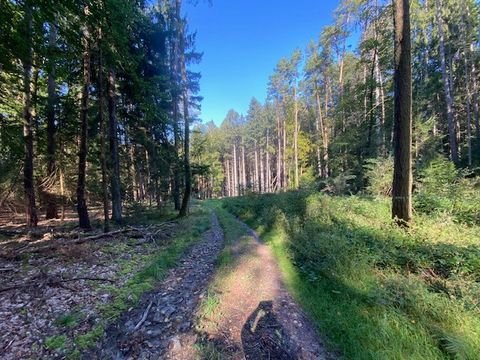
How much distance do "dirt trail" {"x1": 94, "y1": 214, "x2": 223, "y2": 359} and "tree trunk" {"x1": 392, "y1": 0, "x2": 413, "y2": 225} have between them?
5886 millimetres

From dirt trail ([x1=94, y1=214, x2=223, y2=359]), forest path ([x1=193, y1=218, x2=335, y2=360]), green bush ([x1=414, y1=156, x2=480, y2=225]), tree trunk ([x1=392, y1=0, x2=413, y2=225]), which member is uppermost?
tree trunk ([x1=392, y1=0, x2=413, y2=225])

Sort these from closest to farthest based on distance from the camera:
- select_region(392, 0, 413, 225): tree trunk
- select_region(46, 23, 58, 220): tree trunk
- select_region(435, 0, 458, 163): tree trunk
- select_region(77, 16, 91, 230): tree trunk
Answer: select_region(392, 0, 413, 225): tree trunk < select_region(77, 16, 91, 230): tree trunk < select_region(46, 23, 58, 220): tree trunk < select_region(435, 0, 458, 163): tree trunk

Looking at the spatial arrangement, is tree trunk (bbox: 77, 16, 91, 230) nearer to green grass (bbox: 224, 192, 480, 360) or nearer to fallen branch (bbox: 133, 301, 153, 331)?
fallen branch (bbox: 133, 301, 153, 331)

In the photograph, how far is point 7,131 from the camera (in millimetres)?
9344

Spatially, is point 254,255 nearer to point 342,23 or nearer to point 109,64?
point 109,64

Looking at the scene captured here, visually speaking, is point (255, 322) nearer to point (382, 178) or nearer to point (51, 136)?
point (382, 178)

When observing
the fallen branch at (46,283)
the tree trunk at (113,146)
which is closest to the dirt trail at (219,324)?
the fallen branch at (46,283)

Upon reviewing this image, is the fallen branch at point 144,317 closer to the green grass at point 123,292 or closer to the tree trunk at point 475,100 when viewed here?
the green grass at point 123,292

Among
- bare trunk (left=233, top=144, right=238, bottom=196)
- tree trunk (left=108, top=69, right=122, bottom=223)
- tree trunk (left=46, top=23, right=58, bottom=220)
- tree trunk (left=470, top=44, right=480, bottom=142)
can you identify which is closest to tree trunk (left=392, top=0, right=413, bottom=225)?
tree trunk (left=108, top=69, right=122, bottom=223)

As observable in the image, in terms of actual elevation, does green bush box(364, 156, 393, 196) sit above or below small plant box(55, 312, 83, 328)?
above

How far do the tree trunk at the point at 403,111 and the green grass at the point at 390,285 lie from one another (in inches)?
27.4

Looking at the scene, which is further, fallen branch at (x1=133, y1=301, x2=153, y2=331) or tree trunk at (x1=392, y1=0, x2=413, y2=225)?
tree trunk at (x1=392, y1=0, x2=413, y2=225)

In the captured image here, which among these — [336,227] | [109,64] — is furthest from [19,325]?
[109,64]

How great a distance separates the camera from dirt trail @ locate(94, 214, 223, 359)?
3.39 m
